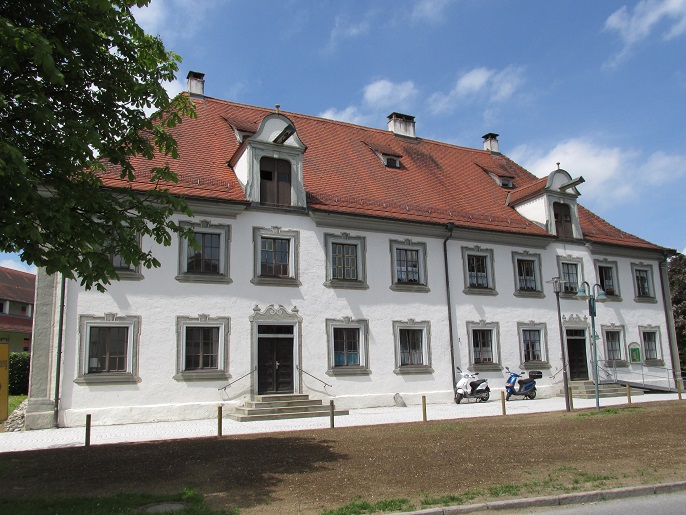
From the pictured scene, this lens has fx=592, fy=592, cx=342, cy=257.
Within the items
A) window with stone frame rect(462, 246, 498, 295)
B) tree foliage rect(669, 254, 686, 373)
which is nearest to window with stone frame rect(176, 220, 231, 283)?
window with stone frame rect(462, 246, 498, 295)

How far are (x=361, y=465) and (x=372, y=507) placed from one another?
2538 mm

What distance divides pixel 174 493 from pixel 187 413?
10108 mm

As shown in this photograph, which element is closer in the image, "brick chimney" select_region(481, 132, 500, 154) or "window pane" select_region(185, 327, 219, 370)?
"window pane" select_region(185, 327, 219, 370)

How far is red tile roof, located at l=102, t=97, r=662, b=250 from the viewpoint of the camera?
20281 mm

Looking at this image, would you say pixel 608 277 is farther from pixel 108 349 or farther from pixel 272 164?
pixel 108 349

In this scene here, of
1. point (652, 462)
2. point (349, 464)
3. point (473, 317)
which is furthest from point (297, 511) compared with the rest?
point (473, 317)

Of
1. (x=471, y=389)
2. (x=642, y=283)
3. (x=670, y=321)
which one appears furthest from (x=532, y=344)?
(x=670, y=321)

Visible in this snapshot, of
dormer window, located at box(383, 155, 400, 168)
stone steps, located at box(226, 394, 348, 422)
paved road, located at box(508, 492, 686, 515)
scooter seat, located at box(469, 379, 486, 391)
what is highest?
dormer window, located at box(383, 155, 400, 168)

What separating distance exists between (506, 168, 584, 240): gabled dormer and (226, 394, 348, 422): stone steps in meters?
13.3

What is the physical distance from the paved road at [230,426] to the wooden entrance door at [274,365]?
209 centimetres

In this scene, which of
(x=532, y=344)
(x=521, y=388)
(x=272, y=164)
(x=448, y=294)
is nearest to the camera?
(x=272, y=164)

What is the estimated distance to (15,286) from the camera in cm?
5000

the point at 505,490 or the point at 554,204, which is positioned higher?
the point at 554,204

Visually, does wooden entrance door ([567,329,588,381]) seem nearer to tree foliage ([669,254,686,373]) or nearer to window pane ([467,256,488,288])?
window pane ([467,256,488,288])
